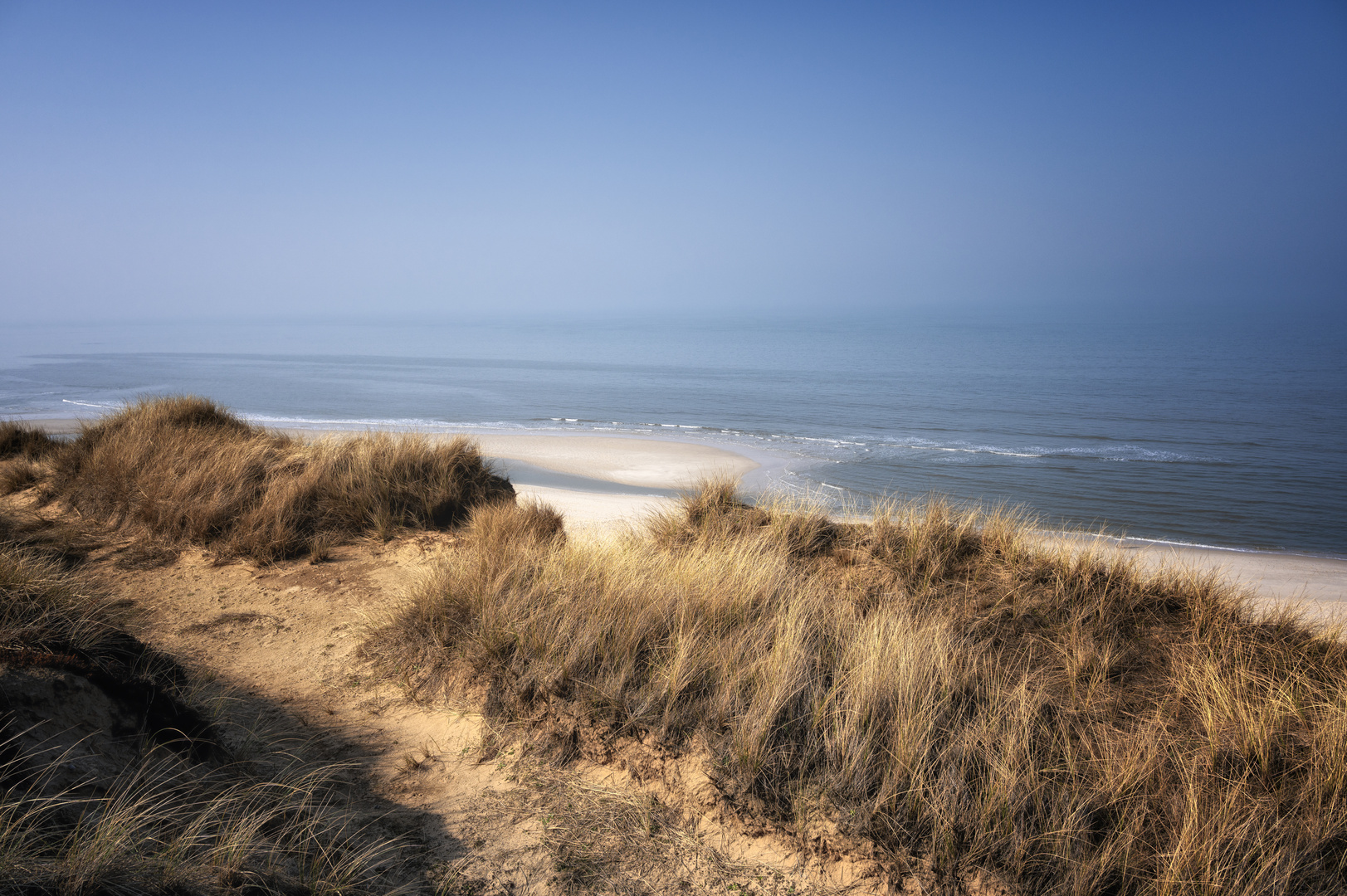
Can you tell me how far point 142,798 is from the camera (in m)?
2.56

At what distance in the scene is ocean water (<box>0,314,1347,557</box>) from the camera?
47.1 ft

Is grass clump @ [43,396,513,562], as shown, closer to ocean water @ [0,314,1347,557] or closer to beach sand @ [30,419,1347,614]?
beach sand @ [30,419,1347,614]

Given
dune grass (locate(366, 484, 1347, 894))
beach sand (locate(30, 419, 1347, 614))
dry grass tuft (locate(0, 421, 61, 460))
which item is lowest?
beach sand (locate(30, 419, 1347, 614))

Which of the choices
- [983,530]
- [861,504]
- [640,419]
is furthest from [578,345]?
[983,530]

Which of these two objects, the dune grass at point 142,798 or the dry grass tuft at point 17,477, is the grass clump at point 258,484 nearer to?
the dry grass tuft at point 17,477

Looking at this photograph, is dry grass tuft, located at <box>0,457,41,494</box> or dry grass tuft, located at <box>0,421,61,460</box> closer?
dry grass tuft, located at <box>0,457,41,494</box>

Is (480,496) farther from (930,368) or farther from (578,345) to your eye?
(578,345)

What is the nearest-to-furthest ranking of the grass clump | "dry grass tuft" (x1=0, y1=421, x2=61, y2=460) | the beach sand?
the grass clump, the beach sand, "dry grass tuft" (x1=0, y1=421, x2=61, y2=460)

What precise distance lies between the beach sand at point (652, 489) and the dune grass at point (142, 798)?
5.01 m

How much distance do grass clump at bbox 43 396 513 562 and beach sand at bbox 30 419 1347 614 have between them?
5.45 ft

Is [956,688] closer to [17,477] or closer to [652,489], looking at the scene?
[652,489]

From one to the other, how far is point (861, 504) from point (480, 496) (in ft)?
26.3

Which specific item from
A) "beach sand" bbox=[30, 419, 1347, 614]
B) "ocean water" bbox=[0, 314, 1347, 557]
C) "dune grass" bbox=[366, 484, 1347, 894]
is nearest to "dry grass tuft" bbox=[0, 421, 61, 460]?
"beach sand" bbox=[30, 419, 1347, 614]

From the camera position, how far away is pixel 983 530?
6738 millimetres
